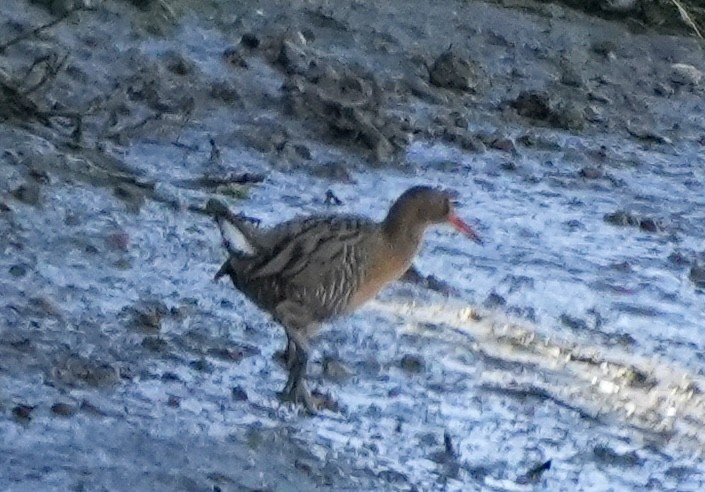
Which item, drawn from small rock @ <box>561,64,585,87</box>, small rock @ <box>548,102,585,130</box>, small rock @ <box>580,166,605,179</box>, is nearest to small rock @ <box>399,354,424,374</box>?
small rock @ <box>580,166,605,179</box>

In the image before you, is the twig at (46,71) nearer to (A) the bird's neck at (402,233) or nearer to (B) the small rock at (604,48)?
(A) the bird's neck at (402,233)

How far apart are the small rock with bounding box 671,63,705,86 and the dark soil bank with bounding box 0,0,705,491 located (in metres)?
0.02

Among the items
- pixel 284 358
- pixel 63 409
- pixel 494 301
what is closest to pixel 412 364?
pixel 284 358

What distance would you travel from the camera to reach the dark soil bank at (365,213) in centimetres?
518

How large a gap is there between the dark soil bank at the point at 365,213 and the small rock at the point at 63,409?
0.01 metres

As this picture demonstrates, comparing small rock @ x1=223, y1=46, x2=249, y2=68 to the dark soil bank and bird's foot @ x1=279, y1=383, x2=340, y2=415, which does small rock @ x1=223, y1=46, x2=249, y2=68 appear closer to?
the dark soil bank

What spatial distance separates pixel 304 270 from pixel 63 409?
102 cm

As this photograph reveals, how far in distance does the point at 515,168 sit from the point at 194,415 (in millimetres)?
3328

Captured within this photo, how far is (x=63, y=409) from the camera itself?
16.5 feet

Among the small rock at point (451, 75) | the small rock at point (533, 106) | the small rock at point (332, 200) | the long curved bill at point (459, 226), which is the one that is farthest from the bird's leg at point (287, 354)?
the small rock at point (451, 75)

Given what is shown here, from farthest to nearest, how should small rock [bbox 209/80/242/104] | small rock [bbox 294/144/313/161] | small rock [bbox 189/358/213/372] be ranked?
small rock [bbox 209/80/242/104], small rock [bbox 294/144/313/161], small rock [bbox 189/358/213/372]

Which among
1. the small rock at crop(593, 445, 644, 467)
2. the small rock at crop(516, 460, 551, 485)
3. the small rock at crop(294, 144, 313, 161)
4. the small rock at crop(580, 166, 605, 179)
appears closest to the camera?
the small rock at crop(516, 460, 551, 485)

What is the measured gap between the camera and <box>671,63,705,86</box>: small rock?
32.4 feet

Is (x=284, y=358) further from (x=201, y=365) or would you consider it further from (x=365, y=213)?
(x=365, y=213)
